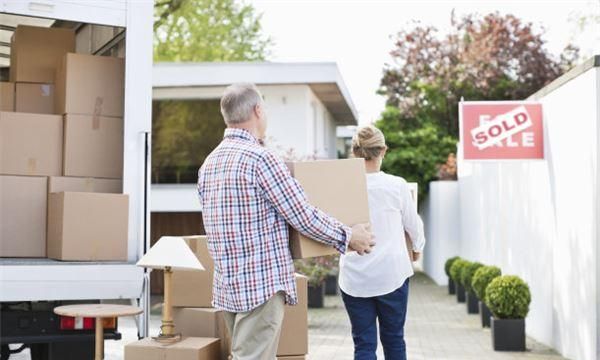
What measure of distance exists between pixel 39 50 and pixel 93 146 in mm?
1152

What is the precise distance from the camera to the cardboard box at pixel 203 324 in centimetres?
464

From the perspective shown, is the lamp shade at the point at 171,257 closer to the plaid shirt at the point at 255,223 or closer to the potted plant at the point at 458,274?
the plaid shirt at the point at 255,223

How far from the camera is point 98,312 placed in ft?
15.0

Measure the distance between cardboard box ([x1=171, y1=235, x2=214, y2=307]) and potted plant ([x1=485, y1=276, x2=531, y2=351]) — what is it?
17.1 feet

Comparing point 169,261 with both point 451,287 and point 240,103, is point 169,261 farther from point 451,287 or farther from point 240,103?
point 451,287

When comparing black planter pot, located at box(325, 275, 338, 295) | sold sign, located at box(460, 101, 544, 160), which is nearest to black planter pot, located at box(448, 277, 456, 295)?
black planter pot, located at box(325, 275, 338, 295)

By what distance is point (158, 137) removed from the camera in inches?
699

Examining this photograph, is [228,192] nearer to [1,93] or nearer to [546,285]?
[1,93]

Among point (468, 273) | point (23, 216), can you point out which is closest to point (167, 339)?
point (23, 216)

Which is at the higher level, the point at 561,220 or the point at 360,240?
the point at 561,220

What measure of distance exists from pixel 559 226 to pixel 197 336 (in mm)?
5303

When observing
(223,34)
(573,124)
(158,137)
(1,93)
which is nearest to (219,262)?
(1,93)

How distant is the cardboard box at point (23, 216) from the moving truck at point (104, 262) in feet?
0.31

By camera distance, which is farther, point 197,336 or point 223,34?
point 223,34
